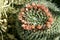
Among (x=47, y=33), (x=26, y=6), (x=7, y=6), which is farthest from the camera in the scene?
(x=7, y=6)

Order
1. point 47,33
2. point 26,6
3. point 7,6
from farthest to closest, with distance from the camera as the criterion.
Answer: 1. point 7,6
2. point 26,6
3. point 47,33

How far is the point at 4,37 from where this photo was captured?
70.8 inches

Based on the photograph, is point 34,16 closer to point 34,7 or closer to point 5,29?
point 34,7

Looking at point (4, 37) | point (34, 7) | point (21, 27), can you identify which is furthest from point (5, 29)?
point (34, 7)

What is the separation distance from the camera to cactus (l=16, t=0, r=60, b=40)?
5.26 feet

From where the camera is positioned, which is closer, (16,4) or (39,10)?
(39,10)

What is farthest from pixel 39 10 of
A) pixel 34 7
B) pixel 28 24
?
pixel 28 24

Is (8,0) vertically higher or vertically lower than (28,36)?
higher

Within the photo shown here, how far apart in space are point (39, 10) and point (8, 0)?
413 mm

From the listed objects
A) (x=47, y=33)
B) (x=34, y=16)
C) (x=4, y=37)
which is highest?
(x=34, y=16)

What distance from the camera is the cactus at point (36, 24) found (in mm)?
1604

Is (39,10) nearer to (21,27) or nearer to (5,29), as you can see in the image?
(21,27)

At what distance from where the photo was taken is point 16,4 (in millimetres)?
1922

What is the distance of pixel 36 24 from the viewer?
1629 mm
